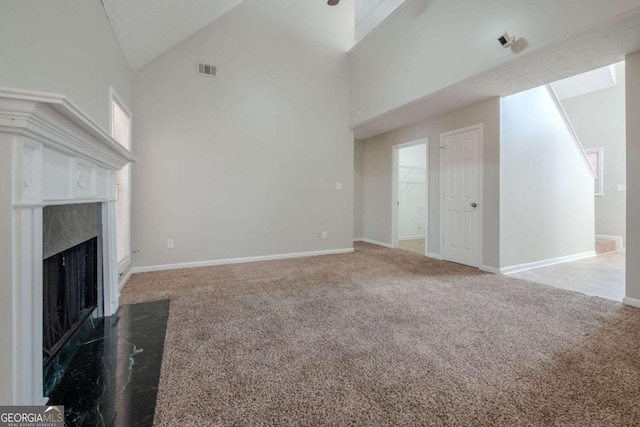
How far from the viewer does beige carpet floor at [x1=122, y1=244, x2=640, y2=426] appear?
126 centimetres

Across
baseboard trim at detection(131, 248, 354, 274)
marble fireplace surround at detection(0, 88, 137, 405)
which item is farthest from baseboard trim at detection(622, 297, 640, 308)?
marble fireplace surround at detection(0, 88, 137, 405)

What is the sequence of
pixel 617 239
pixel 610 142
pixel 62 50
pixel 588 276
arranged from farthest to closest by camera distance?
pixel 610 142 → pixel 617 239 → pixel 588 276 → pixel 62 50

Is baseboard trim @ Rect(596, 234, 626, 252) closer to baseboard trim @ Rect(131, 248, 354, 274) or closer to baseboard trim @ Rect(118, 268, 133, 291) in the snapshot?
baseboard trim @ Rect(131, 248, 354, 274)

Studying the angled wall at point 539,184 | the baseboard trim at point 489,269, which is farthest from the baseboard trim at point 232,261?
the angled wall at point 539,184

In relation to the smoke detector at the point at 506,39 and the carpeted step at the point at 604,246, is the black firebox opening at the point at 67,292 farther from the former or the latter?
the carpeted step at the point at 604,246

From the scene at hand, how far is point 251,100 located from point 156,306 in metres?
3.11

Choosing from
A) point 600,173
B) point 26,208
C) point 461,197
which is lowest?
point 26,208

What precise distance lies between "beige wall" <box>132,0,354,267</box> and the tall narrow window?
141 millimetres

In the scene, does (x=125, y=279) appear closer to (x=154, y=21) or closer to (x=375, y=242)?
(x=154, y=21)

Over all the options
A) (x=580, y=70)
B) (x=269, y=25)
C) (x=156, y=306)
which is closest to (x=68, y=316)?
(x=156, y=306)

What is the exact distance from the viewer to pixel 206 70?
388 centimetres

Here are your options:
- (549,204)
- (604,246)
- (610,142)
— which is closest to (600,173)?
(610,142)

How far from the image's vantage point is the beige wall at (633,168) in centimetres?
247

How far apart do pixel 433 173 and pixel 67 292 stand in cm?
462
